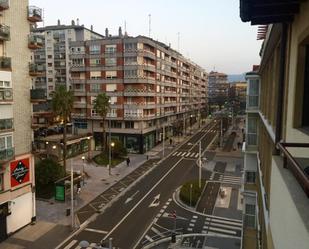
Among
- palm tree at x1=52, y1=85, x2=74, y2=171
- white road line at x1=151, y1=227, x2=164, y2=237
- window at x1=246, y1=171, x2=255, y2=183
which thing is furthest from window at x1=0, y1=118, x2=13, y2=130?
window at x1=246, y1=171, x2=255, y2=183

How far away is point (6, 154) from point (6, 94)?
4824 mm

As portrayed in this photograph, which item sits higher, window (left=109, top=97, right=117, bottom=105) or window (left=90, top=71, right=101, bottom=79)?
window (left=90, top=71, right=101, bottom=79)

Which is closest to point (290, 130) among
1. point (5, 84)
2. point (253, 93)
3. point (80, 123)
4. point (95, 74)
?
point (253, 93)

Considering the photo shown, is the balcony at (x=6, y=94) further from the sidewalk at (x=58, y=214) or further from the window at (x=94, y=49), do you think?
the window at (x=94, y=49)

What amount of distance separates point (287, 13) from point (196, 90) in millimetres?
117793

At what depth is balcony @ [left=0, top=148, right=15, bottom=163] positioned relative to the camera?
2390 centimetres

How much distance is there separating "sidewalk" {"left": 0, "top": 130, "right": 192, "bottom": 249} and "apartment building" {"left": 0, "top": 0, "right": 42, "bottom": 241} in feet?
3.91

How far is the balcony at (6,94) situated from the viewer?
24094 millimetres

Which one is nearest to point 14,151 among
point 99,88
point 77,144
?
point 77,144

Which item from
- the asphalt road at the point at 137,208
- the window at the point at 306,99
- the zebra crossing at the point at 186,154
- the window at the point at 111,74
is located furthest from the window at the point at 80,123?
the window at the point at 306,99

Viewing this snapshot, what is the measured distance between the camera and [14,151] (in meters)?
25.5

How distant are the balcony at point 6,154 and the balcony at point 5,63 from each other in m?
6.55

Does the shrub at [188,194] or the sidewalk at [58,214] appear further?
the shrub at [188,194]

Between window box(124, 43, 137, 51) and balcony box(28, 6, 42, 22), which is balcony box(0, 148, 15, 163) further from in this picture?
window box(124, 43, 137, 51)
